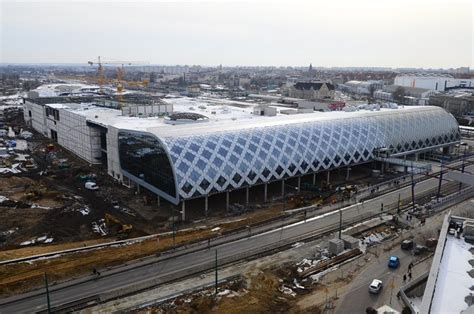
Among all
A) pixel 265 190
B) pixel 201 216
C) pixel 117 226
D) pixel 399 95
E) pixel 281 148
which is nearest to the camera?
pixel 117 226

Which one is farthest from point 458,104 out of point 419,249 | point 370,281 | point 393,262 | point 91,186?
point 91,186

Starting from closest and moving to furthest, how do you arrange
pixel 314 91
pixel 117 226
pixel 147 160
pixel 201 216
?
pixel 117 226 → pixel 201 216 → pixel 147 160 → pixel 314 91

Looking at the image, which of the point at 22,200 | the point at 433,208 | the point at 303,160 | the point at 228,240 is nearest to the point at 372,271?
the point at 228,240

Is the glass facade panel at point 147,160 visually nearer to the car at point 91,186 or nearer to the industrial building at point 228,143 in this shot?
the industrial building at point 228,143

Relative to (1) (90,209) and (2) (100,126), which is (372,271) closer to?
(1) (90,209)

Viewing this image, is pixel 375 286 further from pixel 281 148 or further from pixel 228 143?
pixel 281 148
